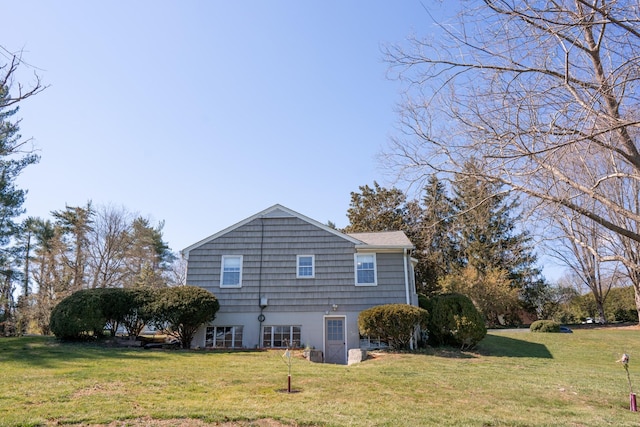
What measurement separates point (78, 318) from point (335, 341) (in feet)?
29.3

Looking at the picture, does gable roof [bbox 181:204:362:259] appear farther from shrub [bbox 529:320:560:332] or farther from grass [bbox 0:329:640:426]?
shrub [bbox 529:320:560:332]

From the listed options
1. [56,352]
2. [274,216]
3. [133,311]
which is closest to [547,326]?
[274,216]

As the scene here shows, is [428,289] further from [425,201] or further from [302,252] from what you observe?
[425,201]

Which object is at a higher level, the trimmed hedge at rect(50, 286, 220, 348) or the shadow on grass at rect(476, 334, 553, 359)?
the trimmed hedge at rect(50, 286, 220, 348)

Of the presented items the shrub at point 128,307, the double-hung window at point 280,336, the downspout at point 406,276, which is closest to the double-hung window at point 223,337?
the double-hung window at point 280,336

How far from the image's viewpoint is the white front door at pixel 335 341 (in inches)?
627

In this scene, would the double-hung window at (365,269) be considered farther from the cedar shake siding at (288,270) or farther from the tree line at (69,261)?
the tree line at (69,261)

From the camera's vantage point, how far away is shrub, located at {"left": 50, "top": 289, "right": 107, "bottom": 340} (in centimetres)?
1440

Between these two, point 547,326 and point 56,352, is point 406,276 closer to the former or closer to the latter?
point 56,352

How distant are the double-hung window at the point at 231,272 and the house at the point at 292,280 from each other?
1.5 inches

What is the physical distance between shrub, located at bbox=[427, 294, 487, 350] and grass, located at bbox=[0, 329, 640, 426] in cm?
145

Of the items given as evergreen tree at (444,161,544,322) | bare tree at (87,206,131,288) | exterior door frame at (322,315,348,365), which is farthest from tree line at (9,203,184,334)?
evergreen tree at (444,161,544,322)

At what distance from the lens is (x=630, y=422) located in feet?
→ 22.0

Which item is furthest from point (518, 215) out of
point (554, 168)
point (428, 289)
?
point (428, 289)
